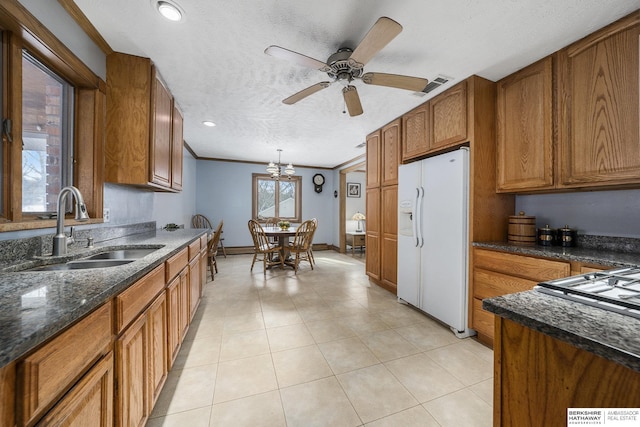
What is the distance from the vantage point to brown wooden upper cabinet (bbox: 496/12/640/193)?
1.55 metres

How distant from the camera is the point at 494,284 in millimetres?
2002

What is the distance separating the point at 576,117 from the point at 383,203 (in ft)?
6.53

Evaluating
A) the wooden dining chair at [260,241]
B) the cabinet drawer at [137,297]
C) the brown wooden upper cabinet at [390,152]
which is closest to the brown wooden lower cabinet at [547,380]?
the cabinet drawer at [137,297]

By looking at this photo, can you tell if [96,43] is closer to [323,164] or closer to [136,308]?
[136,308]

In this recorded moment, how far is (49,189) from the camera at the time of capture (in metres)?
1.56

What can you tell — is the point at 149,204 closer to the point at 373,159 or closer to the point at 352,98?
the point at 352,98

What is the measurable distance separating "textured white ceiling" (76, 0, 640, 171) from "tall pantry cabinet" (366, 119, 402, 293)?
603 mm

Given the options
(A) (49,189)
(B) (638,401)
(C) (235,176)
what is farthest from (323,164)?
(B) (638,401)

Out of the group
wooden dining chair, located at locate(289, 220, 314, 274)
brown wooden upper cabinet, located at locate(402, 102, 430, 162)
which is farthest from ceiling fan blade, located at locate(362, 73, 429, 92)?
wooden dining chair, located at locate(289, 220, 314, 274)

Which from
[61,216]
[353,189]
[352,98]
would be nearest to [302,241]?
[352,98]

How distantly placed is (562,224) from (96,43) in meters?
3.96

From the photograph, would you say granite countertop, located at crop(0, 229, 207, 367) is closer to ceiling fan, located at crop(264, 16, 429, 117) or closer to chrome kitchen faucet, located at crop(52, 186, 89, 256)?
chrome kitchen faucet, located at crop(52, 186, 89, 256)

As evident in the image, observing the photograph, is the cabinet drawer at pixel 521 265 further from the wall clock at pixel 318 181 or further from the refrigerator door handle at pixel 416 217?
the wall clock at pixel 318 181

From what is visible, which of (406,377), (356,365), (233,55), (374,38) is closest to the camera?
(374,38)
